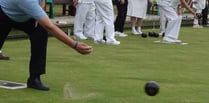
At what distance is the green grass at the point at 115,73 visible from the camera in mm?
5910

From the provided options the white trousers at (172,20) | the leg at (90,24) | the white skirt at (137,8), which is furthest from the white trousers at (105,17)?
the white skirt at (137,8)

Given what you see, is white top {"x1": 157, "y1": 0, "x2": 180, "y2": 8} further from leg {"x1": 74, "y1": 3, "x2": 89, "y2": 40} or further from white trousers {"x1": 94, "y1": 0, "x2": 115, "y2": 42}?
leg {"x1": 74, "y1": 3, "x2": 89, "y2": 40}

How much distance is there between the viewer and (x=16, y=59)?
8.56m

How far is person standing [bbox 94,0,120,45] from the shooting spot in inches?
433

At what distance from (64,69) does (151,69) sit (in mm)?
1331

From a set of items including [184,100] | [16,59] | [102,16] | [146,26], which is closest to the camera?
[184,100]

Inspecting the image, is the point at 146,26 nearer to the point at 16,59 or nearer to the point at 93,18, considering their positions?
the point at 93,18

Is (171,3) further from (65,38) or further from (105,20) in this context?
(65,38)

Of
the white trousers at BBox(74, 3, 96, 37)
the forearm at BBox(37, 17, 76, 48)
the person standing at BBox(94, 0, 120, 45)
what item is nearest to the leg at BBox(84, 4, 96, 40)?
the white trousers at BBox(74, 3, 96, 37)

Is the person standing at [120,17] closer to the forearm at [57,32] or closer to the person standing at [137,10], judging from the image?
the person standing at [137,10]

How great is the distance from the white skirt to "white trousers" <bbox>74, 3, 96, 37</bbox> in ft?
6.21

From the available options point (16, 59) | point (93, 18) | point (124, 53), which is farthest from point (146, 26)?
point (16, 59)

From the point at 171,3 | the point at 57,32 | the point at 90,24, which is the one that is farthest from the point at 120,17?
the point at 57,32

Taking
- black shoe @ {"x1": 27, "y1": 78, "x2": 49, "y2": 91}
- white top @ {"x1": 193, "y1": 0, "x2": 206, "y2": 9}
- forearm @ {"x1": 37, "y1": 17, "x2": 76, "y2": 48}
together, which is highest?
forearm @ {"x1": 37, "y1": 17, "x2": 76, "y2": 48}
